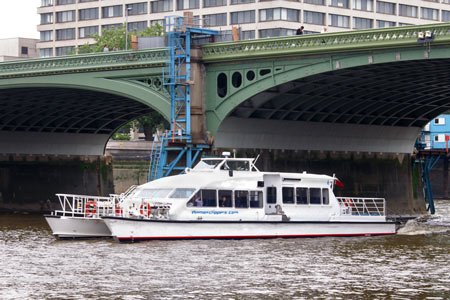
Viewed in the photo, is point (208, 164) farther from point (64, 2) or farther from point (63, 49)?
point (64, 2)

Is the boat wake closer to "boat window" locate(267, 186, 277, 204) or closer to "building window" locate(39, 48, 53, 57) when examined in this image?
"boat window" locate(267, 186, 277, 204)

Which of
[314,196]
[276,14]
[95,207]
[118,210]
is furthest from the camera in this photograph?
[276,14]

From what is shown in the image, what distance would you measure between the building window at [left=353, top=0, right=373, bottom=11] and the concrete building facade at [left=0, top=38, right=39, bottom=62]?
157 feet

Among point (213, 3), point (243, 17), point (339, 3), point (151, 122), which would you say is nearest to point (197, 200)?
point (151, 122)

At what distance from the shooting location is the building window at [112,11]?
376 ft

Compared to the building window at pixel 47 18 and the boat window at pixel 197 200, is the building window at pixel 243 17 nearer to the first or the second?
the building window at pixel 47 18

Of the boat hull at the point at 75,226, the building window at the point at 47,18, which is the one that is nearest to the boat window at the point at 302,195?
the boat hull at the point at 75,226

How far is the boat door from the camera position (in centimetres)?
4047

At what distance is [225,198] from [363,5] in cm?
7393

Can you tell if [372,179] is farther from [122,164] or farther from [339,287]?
[339,287]

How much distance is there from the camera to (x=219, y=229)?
38.3 metres

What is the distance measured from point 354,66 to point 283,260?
44.6 ft

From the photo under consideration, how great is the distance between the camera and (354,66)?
43.1 m

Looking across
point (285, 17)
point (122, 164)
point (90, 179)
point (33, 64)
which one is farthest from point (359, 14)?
point (33, 64)
